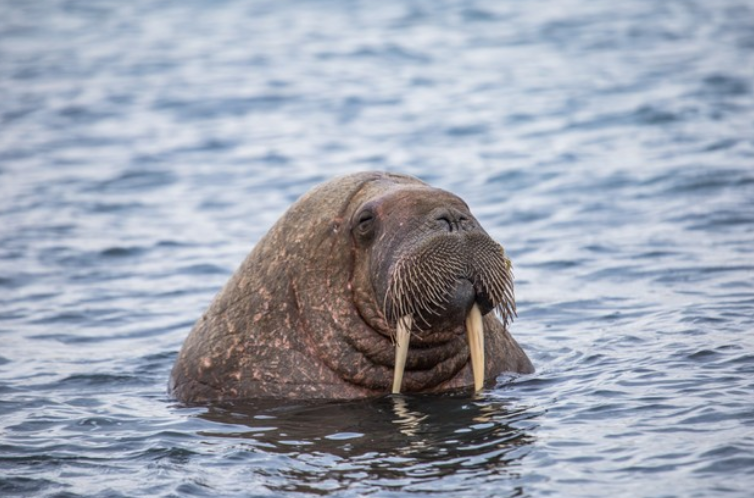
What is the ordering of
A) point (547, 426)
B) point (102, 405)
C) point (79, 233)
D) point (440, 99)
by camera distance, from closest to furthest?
1. point (547, 426)
2. point (102, 405)
3. point (79, 233)
4. point (440, 99)

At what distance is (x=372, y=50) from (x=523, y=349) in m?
17.9

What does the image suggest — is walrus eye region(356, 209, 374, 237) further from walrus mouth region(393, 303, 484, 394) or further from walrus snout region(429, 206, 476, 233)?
walrus mouth region(393, 303, 484, 394)

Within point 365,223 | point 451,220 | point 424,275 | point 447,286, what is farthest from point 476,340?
point 365,223

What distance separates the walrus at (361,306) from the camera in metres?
7.67

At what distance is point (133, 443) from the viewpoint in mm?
8008

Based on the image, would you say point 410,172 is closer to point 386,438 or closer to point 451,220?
point 451,220

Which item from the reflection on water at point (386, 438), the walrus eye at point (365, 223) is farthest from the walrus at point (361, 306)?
the reflection on water at point (386, 438)

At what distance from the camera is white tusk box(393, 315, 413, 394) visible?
771 cm

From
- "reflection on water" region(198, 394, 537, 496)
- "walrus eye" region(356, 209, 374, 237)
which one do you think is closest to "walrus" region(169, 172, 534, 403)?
"walrus eye" region(356, 209, 374, 237)

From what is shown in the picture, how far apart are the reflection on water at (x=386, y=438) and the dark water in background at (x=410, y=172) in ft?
0.08

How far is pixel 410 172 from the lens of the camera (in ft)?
55.5

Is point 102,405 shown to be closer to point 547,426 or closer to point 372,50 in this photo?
point 547,426

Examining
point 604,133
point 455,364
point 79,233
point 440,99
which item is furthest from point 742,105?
point 455,364

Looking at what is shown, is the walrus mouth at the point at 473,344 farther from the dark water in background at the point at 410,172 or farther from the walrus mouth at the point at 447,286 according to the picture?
the dark water in background at the point at 410,172
